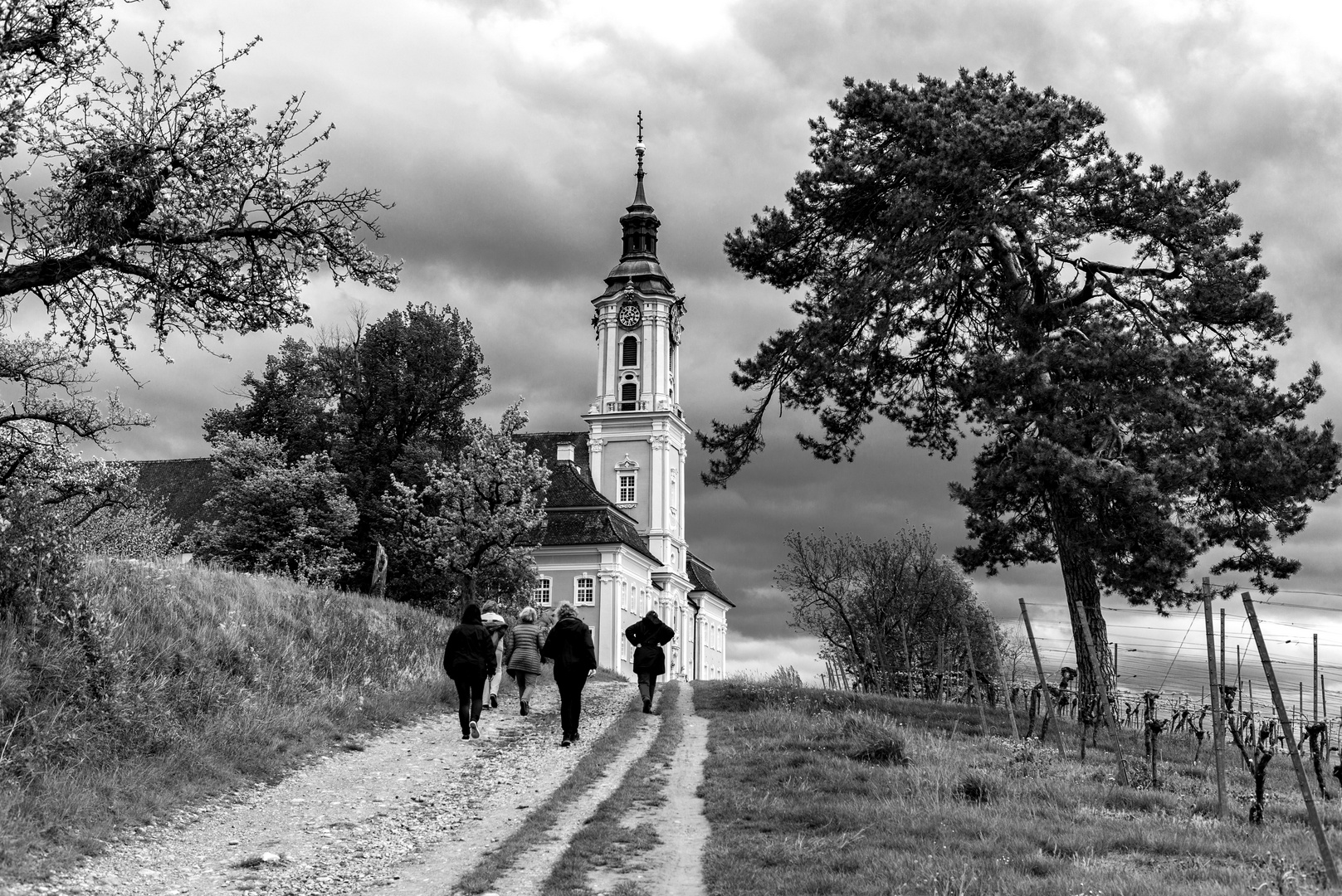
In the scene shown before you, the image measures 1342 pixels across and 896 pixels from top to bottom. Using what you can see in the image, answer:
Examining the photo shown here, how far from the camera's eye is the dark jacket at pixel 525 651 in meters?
19.5

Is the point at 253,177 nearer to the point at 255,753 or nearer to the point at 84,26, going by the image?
the point at 84,26

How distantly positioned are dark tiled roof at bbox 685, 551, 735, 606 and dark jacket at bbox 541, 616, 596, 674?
69.3 m

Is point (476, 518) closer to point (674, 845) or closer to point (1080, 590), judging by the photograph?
point (1080, 590)

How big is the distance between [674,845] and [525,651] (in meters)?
9.90

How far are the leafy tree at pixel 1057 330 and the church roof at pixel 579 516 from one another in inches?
1748

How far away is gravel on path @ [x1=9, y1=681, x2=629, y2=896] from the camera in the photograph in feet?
29.4

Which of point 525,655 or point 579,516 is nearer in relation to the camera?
point 525,655

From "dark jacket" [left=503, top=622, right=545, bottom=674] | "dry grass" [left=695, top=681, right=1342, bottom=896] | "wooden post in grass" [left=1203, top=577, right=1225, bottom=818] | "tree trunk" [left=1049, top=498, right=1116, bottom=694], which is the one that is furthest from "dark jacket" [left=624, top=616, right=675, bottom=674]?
"wooden post in grass" [left=1203, top=577, right=1225, bottom=818]

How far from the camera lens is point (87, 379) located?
45.5ft

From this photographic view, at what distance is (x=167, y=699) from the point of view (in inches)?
522

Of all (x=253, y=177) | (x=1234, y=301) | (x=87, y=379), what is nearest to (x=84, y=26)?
(x=253, y=177)

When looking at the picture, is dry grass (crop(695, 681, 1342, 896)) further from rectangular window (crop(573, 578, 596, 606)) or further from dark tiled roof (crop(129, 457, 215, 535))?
dark tiled roof (crop(129, 457, 215, 535))

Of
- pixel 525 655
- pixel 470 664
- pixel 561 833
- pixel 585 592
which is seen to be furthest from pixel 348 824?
pixel 585 592

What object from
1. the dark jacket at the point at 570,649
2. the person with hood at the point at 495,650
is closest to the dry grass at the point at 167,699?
the person with hood at the point at 495,650
